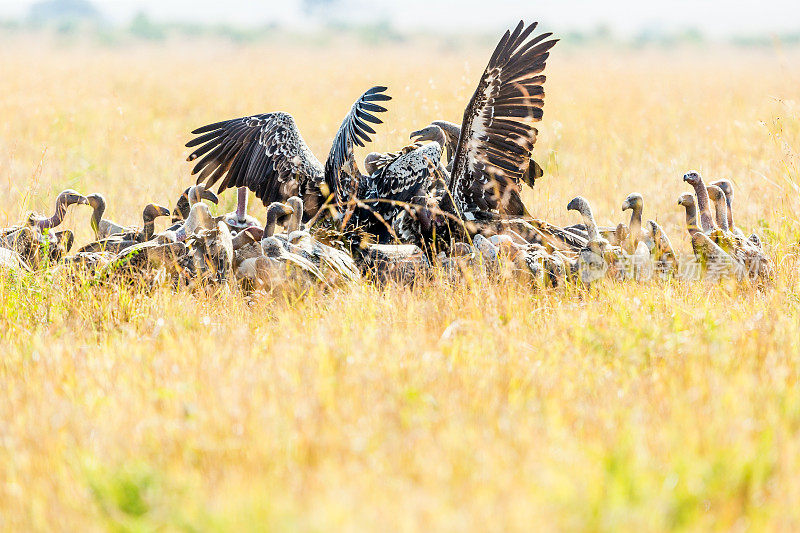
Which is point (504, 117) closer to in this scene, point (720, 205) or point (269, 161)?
point (720, 205)

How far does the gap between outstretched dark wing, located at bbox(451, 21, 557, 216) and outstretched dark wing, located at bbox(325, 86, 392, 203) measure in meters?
0.79

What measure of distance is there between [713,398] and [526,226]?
3.63m

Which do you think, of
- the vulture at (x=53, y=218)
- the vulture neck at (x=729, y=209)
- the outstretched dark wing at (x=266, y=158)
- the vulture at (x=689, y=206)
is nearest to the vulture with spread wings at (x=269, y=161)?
the outstretched dark wing at (x=266, y=158)

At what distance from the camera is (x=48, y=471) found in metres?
2.80

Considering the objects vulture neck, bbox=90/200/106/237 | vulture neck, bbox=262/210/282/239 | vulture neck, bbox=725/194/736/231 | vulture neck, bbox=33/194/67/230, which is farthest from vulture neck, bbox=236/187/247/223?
vulture neck, bbox=725/194/736/231

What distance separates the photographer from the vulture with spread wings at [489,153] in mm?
6625

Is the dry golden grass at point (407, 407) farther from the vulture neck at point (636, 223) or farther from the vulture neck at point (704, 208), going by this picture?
the vulture neck at point (636, 223)

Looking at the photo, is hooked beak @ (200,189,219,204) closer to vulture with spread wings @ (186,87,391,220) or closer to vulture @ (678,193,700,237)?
vulture with spread wings @ (186,87,391,220)

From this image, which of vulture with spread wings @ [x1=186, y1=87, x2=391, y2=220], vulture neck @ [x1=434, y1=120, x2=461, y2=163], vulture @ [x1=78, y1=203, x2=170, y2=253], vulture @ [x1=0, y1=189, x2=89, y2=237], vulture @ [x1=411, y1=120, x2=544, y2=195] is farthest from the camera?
vulture neck @ [x1=434, y1=120, x2=461, y2=163]

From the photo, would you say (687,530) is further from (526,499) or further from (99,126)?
(99,126)

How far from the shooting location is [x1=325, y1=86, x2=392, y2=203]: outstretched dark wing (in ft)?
22.2

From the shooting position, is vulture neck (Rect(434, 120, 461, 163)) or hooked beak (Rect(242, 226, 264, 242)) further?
vulture neck (Rect(434, 120, 461, 163))

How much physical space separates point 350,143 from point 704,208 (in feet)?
9.72

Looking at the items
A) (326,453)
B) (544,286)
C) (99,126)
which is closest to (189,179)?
(99,126)
